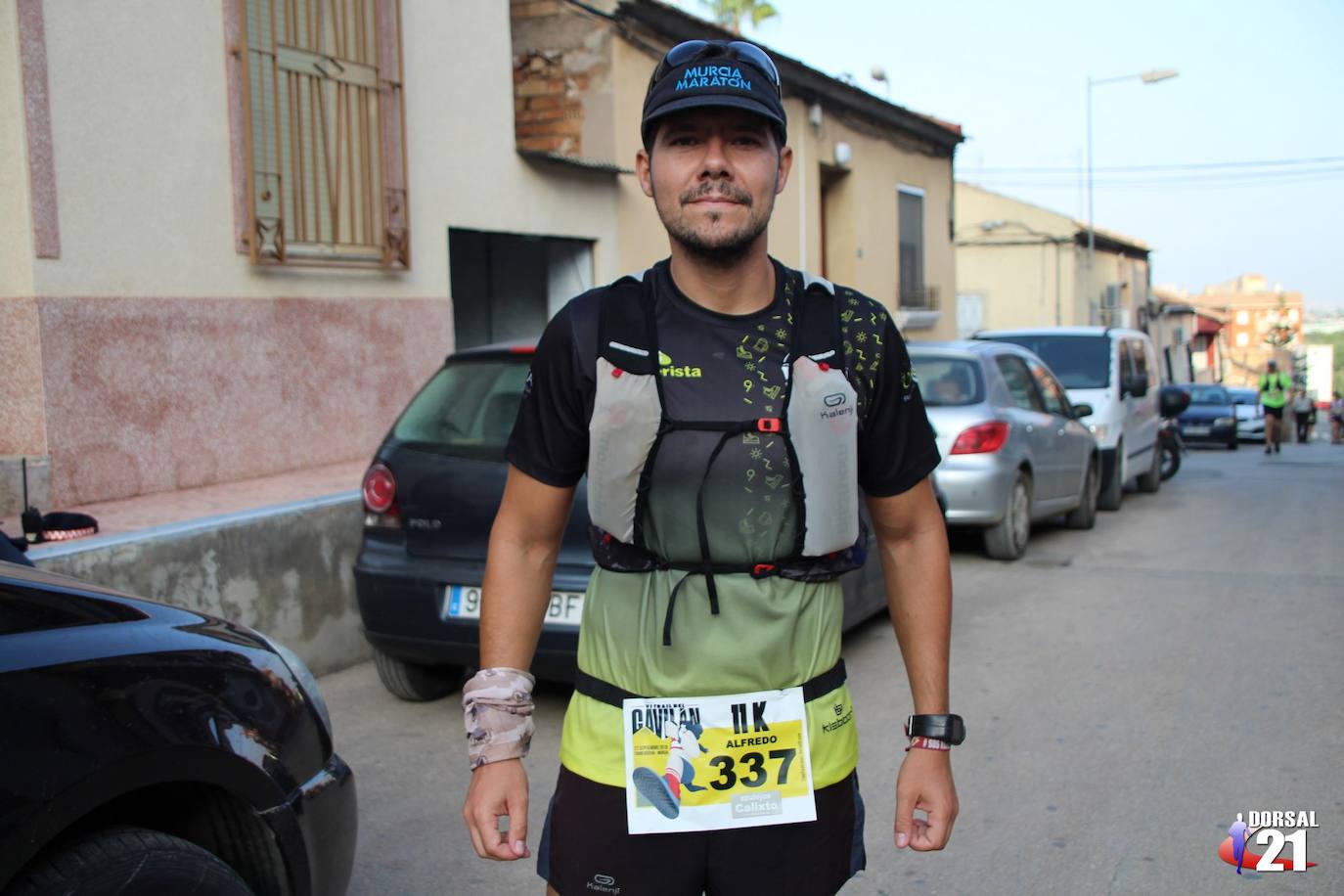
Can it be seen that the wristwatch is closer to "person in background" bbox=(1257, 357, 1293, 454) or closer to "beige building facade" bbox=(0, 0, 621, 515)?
"beige building facade" bbox=(0, 0, 621, 515)

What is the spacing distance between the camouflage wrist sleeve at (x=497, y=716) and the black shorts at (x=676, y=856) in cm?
12

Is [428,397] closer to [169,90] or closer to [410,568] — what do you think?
[410,568]

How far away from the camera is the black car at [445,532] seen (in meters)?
4.97

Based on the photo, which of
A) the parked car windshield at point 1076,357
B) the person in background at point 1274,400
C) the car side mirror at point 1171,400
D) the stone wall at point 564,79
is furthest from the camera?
the person in background at point 1274,400

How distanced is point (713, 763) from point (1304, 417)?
31953 mm

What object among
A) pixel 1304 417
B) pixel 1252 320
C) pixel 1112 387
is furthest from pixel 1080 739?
pixel 1252 320

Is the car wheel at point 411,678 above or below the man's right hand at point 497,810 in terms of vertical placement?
below

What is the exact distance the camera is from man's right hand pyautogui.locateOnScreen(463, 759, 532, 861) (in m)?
1.93

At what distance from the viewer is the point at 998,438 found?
877cm

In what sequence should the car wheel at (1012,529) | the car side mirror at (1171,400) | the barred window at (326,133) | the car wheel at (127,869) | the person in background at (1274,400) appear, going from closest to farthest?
1. the car wheel at (127,869)
2. the barred window at (326,133)
3. the car wheel at (1012,529)
4. the car side mirror at (1171,400)
5. the person in background at (1274,400)

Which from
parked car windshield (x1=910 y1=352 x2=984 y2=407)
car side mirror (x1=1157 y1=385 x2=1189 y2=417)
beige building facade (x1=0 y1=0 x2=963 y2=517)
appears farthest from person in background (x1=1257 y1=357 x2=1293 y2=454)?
parked car windshield (x1=910 y1=352 x2=984 y2=407)

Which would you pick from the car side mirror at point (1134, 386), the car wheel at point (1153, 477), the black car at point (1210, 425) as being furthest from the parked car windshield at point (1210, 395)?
the car side mirror at point (1134, 386)

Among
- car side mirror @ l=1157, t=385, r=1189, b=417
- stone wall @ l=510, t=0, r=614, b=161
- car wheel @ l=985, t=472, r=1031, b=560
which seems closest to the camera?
car wheel @ l=985, t=472, r=1031, b=560
